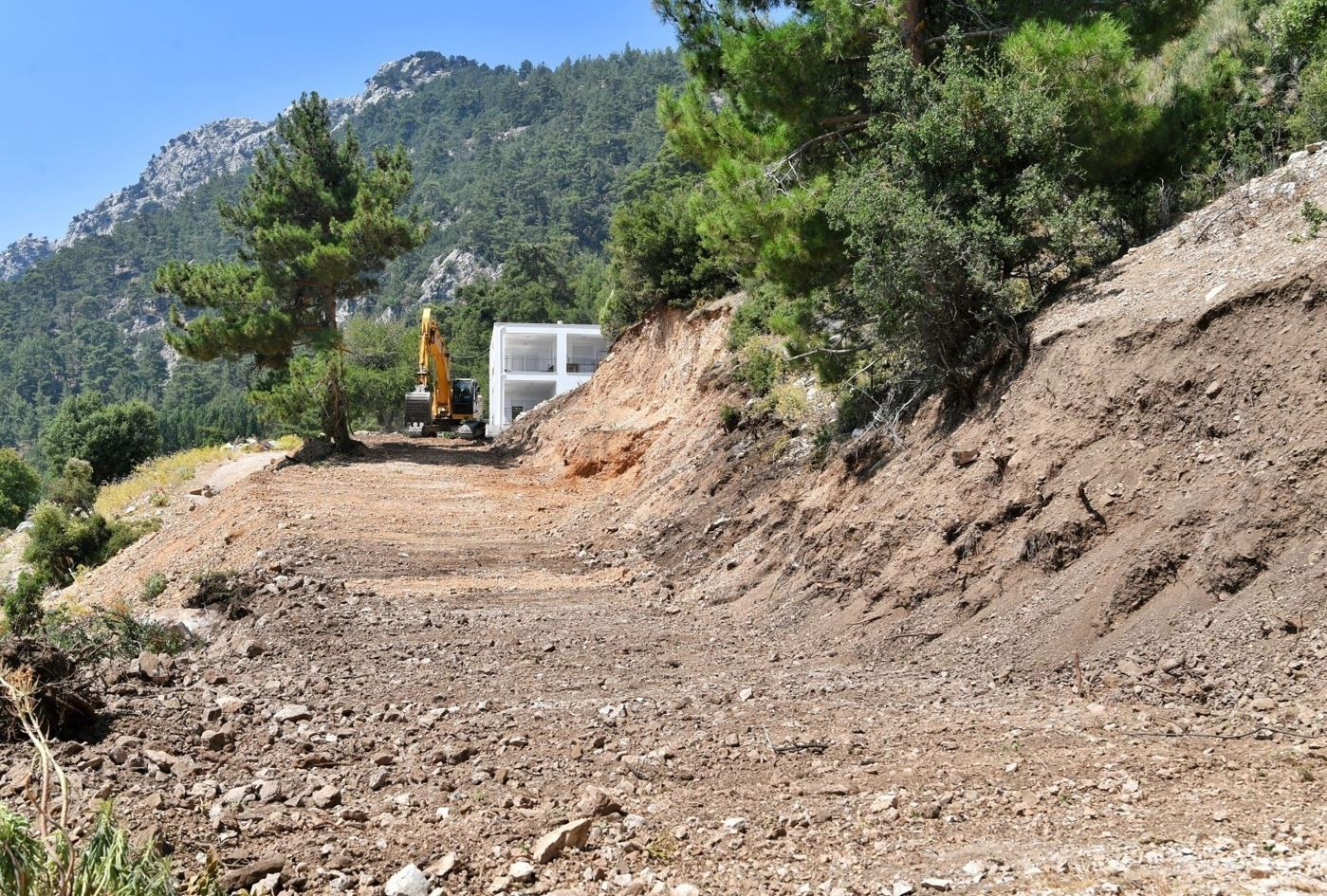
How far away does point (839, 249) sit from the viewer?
10.2 meters

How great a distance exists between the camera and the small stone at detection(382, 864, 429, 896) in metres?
3.54

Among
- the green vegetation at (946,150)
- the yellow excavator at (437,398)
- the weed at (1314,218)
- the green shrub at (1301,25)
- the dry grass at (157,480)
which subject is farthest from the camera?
the yellow excavator at (437,398)

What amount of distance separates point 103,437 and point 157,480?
14.4m

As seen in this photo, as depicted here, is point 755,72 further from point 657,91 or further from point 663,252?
point 663,252

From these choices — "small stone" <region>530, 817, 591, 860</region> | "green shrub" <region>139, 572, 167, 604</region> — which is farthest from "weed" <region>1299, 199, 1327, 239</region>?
"green shrub" <region>139, 572, 167, 604</region>

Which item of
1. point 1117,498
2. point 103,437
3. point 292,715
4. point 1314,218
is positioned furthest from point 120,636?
point 103,437

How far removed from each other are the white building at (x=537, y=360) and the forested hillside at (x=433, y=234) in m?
14.3

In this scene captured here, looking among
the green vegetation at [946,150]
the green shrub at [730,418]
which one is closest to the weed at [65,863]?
the green vegetation at [946,150]

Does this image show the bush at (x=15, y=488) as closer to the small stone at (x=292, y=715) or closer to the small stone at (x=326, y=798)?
the small stone at (x=292, y=715)

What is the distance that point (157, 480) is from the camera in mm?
27688

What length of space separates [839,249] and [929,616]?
15.1ft

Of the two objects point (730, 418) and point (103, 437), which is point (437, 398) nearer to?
point (103, 437)

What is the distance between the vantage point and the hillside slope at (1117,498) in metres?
5.28

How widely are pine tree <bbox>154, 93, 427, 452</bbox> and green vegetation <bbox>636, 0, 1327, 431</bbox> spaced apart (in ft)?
45.1
